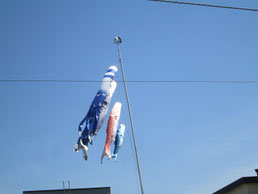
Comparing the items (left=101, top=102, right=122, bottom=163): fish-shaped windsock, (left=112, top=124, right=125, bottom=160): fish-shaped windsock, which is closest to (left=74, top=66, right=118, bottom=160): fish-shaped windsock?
(left=101, top=102, right=122, bottom=163): fish-shaped windsock

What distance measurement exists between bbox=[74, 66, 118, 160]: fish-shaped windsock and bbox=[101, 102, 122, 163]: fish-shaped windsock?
58 centimetres

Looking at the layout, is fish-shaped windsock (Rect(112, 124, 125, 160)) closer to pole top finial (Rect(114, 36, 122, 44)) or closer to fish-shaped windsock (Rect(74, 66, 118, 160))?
fish-shaped windsock (Rect(74, 66, 118, 160))

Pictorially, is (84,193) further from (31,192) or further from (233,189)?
(233,189)

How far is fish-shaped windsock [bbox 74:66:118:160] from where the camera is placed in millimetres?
13031

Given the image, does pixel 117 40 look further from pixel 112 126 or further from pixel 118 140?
pixel 118 140

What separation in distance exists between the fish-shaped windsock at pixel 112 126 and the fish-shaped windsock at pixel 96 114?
1.89 feet

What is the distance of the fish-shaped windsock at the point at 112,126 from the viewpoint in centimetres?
1335

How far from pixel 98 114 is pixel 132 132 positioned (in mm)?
1734

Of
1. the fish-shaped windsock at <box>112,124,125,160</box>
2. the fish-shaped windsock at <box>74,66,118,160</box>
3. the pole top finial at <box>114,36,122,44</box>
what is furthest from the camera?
the pole top finial at <box>114,36,122,44</box>

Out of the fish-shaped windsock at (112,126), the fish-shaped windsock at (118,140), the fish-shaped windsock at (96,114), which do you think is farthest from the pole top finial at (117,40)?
the fish-shaped windsock at (118,140)

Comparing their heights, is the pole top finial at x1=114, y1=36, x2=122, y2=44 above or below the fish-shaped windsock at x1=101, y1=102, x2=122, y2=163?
above

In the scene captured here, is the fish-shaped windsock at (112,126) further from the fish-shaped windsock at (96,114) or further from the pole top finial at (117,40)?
the pole top finial at (117,40)

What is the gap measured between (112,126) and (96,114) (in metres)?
1.03

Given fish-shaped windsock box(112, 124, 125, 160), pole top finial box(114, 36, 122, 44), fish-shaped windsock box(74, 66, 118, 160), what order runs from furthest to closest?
pole top finial box(114, 36, 122, 44)
fish-shaped windsock box(112, 124, 125, 160)
fish-shaped windsock box(74, 66, 118, 160)
